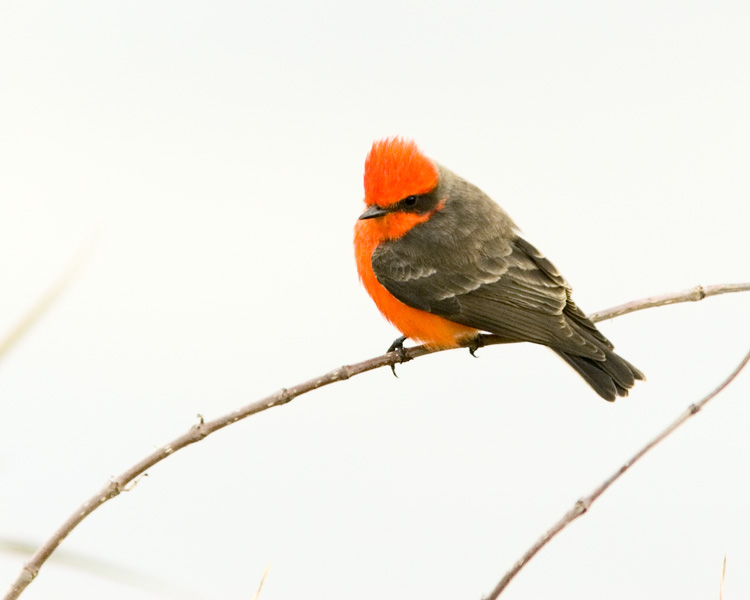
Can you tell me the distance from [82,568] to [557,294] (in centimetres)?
192

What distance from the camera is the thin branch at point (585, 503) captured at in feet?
5.08

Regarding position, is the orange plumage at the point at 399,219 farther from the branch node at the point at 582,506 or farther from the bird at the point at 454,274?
the branch node at the point at 582,506

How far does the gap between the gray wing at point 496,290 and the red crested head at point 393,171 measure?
187 mm

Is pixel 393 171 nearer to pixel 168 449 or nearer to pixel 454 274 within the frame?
pixel 454 274

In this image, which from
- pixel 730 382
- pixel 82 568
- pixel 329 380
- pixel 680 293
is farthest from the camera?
pixel 680 293

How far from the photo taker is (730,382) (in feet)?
5.87

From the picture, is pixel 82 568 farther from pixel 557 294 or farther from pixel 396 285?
pixel 557 294

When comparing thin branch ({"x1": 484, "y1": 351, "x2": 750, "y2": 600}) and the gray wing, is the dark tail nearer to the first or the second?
the gray wing

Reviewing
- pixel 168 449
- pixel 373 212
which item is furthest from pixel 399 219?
pixel 168 449

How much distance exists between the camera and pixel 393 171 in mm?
2900

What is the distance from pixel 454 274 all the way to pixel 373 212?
0.35m

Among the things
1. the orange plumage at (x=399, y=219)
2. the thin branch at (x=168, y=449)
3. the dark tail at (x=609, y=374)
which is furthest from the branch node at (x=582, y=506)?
the orange plumage at (x=399, y=219)

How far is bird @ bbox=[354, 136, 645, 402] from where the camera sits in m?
2.79

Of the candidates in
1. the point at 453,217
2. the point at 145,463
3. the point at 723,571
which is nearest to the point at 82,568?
the point at 145,463
